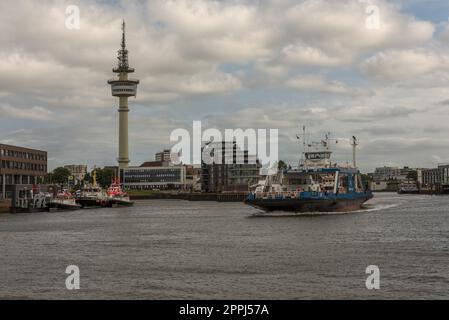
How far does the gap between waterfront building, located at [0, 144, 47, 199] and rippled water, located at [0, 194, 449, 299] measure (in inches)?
3770

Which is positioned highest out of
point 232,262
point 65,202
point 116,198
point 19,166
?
point 19,166

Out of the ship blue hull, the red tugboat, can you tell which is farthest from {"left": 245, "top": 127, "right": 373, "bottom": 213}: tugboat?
the red tugboat

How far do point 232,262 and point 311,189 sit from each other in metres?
50.5

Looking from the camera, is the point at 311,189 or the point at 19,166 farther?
the point at 19,166

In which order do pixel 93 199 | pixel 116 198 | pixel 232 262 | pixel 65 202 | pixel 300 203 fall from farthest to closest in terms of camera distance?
pixel 116 198, pixel 93 199, pixel 65 202, pixel 300 203, pixel 232 262

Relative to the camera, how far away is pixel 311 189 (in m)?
89.3

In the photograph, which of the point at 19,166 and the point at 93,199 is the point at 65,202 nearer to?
the point at 93,199

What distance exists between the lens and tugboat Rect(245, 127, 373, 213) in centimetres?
8475

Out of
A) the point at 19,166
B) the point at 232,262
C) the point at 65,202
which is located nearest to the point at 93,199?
the point at 65,202

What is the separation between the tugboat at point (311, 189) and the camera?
278ft

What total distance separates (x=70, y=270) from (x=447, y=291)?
2102 cm

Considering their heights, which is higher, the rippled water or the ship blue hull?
the ship blue hull

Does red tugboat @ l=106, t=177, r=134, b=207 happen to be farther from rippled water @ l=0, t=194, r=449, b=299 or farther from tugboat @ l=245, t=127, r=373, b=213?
rippled water @ l=0, t=194, r=449, b=299

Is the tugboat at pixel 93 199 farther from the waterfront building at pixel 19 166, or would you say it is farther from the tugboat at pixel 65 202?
the waterfront building at pixel 19 166
